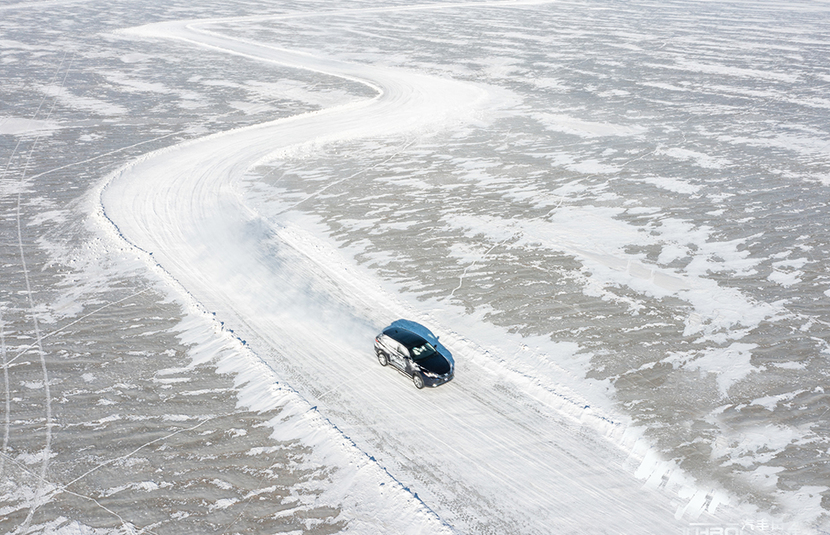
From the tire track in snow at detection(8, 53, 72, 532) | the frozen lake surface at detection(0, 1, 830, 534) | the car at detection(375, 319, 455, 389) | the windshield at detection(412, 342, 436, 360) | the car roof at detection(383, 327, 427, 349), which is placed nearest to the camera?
the tire track in snow at detection(8, 53, 72, 532)

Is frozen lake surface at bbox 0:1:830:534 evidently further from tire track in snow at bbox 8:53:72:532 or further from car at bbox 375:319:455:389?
car at bbox 375:319:455:389

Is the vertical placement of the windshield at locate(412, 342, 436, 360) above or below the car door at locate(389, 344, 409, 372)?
above

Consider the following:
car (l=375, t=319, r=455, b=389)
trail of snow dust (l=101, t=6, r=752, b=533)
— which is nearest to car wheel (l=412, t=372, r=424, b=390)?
car (l=375, t=319, r=455, b=389)

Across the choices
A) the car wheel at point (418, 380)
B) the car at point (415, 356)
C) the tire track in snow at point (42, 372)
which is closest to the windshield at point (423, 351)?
the car at point (415, 356)

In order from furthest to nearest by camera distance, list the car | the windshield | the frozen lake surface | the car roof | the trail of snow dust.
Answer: the car roof < the windshield < the car < the frozen lake surface < the trail of snow dust

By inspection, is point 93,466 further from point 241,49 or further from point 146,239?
point 241,49

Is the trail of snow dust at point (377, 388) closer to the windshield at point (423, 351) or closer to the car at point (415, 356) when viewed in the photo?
the car at point (415, 356)
